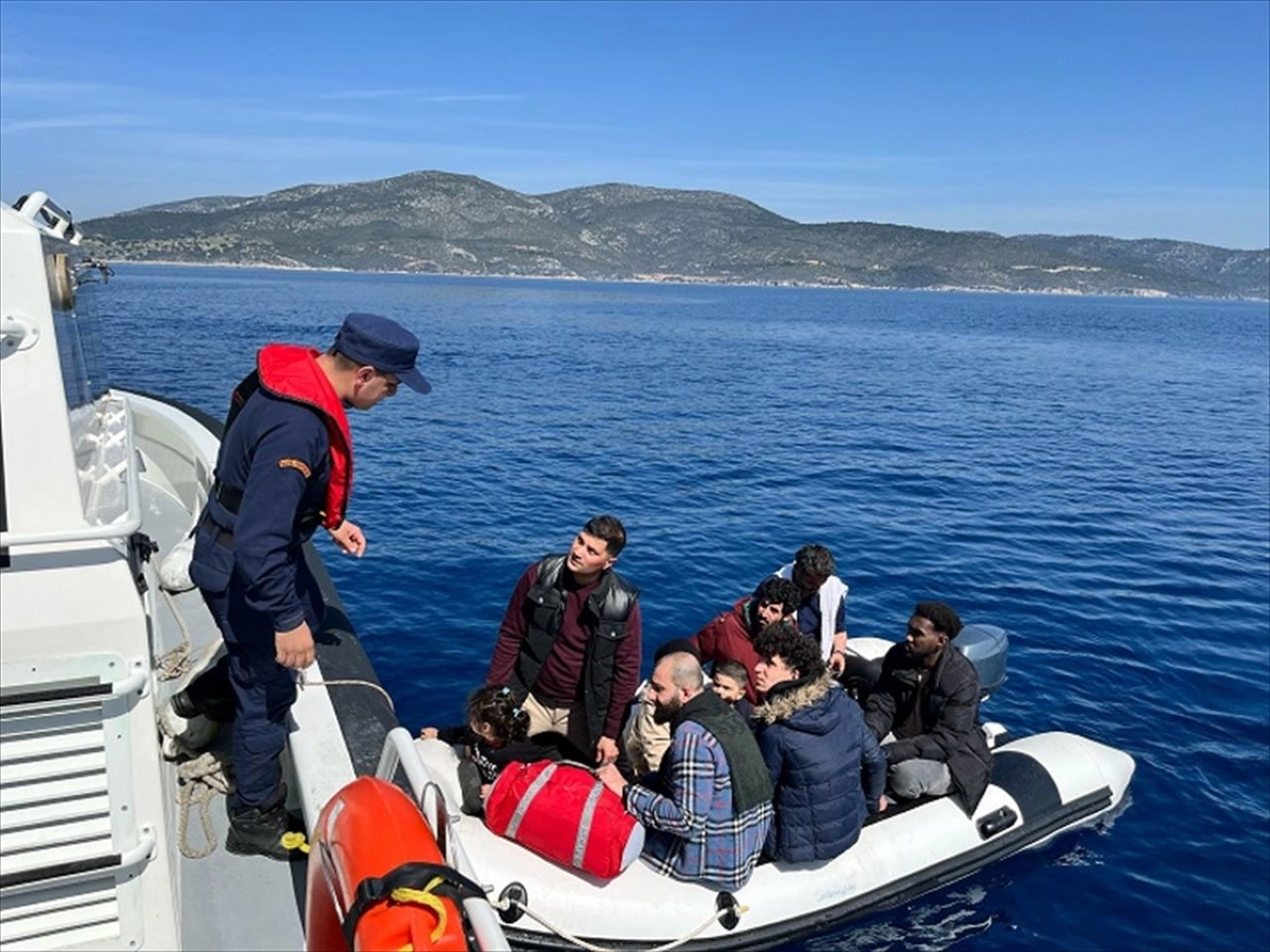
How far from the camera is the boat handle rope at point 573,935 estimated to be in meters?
4.90

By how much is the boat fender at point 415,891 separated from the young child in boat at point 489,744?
2.66 m

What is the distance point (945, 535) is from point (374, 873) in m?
16.2

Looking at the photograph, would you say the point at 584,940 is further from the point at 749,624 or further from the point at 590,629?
the point at 749,624

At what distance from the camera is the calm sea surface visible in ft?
25.4

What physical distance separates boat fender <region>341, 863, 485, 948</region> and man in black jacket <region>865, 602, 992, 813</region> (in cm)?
468

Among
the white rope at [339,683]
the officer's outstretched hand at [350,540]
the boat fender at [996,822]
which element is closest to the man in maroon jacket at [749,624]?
the boat fender at [996,822]

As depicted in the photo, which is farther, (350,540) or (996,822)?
(996,822)

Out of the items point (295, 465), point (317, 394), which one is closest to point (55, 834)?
point (295, 465)

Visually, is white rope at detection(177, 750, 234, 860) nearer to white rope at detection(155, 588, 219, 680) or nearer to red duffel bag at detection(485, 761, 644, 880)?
white rope at detection(155, 588, 219, 680)

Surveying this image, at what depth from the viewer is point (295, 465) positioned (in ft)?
10.6

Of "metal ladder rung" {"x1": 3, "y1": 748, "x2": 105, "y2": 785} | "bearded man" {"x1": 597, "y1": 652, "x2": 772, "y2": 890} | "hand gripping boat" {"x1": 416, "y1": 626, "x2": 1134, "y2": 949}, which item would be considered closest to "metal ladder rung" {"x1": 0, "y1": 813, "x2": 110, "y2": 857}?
"metal ladder rung" {"x1": 3, "y1": 748, "x2": 105, "y2": 785}

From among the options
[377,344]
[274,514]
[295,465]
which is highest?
[377,344]

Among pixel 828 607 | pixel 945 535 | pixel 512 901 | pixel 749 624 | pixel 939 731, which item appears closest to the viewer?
pixel 512 901

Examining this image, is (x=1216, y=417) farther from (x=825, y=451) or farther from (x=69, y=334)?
(x=69, y=334)
